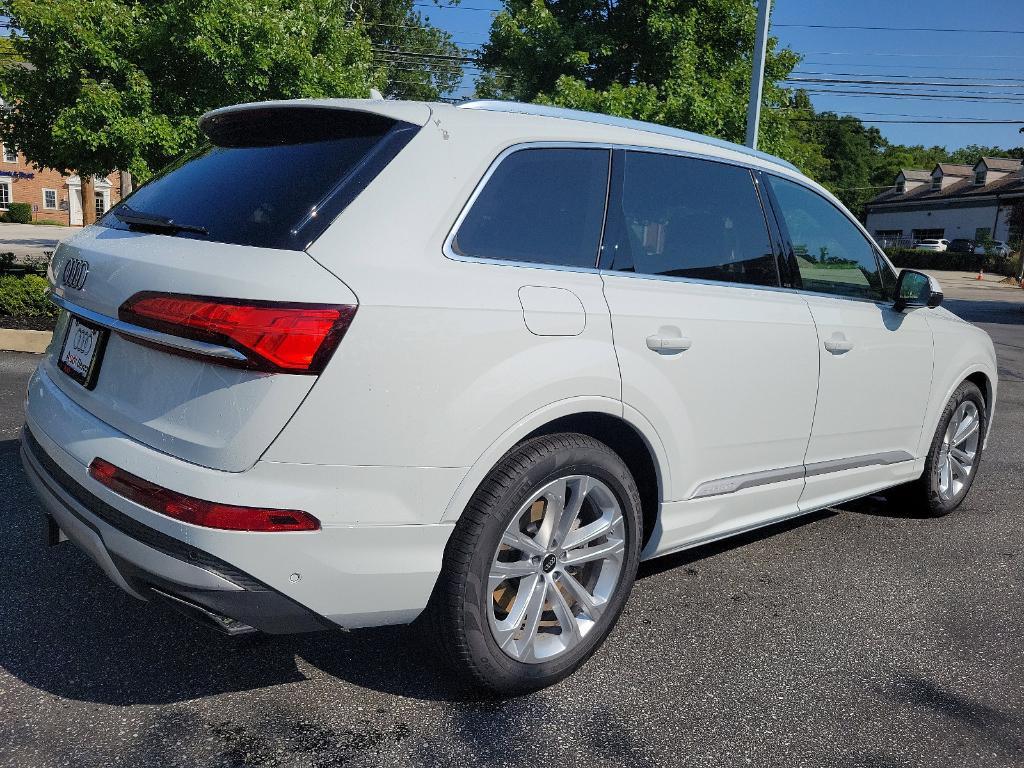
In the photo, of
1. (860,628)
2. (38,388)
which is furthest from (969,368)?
(38,388)

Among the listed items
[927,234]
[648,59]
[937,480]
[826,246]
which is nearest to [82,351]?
[826,246]

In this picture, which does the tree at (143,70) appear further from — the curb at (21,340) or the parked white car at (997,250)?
the parked white car at (997,250)

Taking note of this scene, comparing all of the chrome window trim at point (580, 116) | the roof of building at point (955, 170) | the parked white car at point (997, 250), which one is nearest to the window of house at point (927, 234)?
the roof of building at point (955, 170)

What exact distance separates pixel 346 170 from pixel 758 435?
6.10ft

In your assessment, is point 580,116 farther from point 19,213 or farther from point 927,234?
point 927,234

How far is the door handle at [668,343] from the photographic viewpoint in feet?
9.28

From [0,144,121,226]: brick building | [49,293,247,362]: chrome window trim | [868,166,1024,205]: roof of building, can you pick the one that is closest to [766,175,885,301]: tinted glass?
[49,293,247,362]: chrome window trim

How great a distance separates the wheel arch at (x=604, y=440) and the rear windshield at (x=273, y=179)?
778mm

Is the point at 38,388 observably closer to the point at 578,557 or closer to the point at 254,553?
the point at 254,553

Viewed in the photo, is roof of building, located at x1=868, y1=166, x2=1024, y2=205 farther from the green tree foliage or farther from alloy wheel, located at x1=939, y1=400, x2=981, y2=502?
alloy wheel, located at x1=939, y1=400, x2=981, y2=502

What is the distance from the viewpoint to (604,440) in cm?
286

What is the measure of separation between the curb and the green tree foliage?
3842 mm

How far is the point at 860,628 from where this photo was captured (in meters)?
3.39

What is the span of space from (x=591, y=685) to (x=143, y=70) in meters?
11.9
